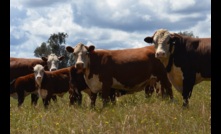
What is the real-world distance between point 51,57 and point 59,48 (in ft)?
167

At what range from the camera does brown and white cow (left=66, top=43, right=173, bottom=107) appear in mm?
10930

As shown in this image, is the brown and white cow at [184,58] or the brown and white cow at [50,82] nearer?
the brown and white cow at [184,58]

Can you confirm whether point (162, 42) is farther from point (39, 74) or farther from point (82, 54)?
point (39, 74)

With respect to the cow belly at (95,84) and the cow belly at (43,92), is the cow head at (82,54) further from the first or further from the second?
the cow belly at (43,92)

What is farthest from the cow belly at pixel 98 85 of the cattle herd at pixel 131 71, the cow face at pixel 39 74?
the cow face at pixel 39 74

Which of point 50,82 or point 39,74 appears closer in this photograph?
point 39,74

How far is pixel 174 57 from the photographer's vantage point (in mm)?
9492

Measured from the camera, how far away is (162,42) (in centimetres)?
952

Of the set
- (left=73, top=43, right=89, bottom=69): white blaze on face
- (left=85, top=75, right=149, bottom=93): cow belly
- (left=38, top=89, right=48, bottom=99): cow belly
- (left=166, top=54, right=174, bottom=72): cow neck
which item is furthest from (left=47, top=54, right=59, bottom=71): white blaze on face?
(left=166, top=54, right=174, bottom=72): cow neck

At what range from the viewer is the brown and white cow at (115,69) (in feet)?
35.9

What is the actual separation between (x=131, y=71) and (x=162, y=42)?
1.95 metres

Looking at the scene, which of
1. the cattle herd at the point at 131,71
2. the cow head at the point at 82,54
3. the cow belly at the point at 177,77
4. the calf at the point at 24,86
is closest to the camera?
the cattle herd at the point at 131,71

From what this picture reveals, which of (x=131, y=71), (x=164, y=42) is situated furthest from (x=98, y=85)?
(x=164, y=42)
